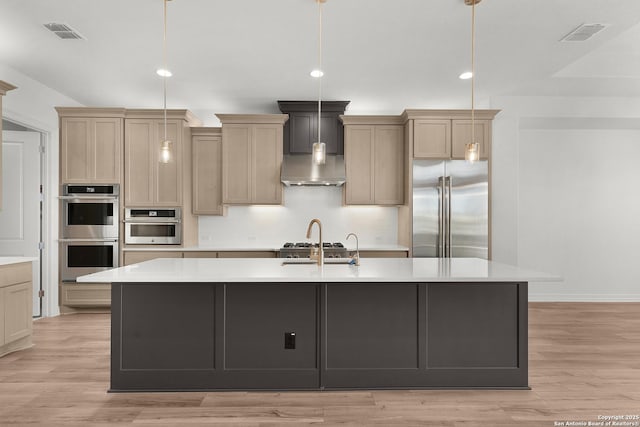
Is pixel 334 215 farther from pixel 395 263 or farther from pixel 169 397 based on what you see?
pixel 169 397

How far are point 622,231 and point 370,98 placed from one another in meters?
4.42

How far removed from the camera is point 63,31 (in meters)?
3.44

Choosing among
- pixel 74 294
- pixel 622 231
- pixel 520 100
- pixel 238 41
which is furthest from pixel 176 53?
pixel 622 231

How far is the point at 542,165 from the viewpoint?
6.02 m

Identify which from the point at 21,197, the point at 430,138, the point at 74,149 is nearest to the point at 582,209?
the point at 430,138

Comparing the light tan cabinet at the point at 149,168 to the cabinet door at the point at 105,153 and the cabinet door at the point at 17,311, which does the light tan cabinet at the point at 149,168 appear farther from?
the cabinet door at the point at 17,311

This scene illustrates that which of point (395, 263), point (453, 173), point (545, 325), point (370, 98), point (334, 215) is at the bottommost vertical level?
point (545, 325)

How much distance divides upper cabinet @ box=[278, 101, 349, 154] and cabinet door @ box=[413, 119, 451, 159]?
3.36 ft

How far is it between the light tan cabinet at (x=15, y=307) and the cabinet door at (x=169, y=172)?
168cm

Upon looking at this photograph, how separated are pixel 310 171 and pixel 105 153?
8.79 feet

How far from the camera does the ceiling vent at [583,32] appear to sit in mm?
3377

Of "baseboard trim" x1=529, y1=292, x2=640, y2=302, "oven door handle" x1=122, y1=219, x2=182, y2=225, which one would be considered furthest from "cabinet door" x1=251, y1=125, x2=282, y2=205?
"baseboard trim" x1=529, y1=292, x2=640, y2=302

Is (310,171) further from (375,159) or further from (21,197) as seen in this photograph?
(21,197)

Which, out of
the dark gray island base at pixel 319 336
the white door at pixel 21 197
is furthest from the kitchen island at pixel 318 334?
the white door at pixel 21 197
